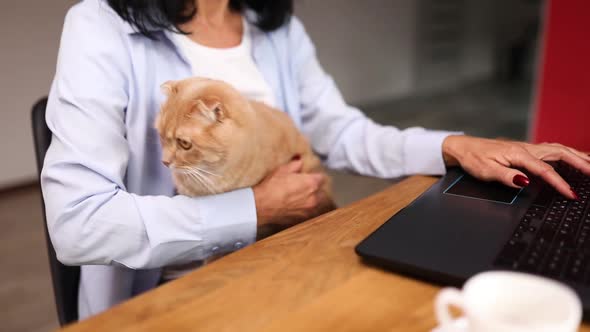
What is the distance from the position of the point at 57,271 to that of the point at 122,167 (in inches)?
8.5

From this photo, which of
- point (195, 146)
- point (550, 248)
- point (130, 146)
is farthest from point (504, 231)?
point (130, 146)

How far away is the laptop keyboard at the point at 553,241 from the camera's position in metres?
0.57

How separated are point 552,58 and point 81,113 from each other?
1702 millimetres

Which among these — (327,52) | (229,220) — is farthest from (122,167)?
(327,52)

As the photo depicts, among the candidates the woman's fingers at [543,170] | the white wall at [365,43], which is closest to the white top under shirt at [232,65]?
the woman's fingers at [543,170]

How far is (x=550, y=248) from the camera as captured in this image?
62cm

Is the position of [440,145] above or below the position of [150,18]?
below

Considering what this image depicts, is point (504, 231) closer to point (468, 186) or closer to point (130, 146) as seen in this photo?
point (468, 186)

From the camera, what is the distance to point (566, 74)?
187 centimetres

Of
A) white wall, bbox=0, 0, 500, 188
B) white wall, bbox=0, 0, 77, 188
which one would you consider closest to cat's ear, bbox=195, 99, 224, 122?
white wall, bbox=0, 0, 500, 188

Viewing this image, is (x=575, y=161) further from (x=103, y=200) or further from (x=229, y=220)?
(x=103, y=200)

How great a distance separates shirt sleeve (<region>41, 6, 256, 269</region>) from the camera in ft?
2.56

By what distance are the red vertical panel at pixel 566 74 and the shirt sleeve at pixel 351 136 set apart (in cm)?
96

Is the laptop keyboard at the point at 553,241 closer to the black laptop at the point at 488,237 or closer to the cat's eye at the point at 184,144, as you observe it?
the black laptop at the point at 488,237
